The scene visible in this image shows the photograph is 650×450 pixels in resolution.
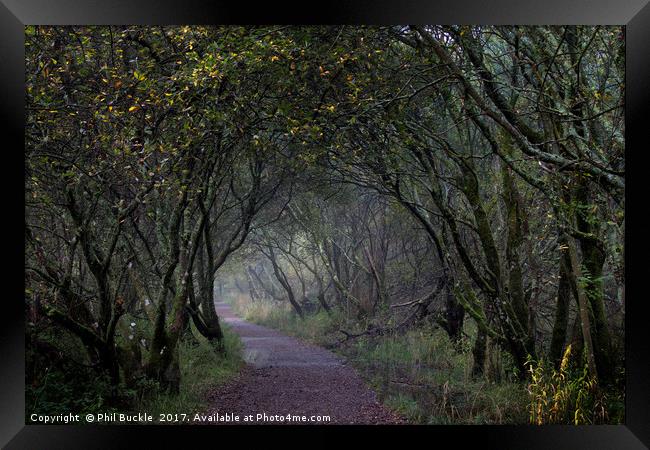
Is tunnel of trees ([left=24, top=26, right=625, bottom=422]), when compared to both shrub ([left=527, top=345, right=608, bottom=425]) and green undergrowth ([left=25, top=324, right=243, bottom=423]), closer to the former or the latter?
green undergrowth ([left=25, top=324, right=243, bottom=423])

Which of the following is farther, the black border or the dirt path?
the dirt path

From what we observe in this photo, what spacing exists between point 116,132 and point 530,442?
502cm

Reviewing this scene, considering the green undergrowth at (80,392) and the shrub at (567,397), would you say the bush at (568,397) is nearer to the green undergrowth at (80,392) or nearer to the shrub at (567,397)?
Result: the shrub at (567,397)

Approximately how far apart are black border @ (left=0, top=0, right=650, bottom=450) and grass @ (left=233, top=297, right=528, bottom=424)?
5.76 feet

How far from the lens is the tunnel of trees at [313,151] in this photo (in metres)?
5.98

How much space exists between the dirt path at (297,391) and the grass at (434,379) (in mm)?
347

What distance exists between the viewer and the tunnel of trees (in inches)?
235

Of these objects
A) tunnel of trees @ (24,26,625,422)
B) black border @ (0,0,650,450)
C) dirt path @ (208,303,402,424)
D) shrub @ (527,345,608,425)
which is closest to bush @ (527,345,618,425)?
shrub @ (527,345,608,425)

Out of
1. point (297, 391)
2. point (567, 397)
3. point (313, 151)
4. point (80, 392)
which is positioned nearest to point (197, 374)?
point (297, 391)
